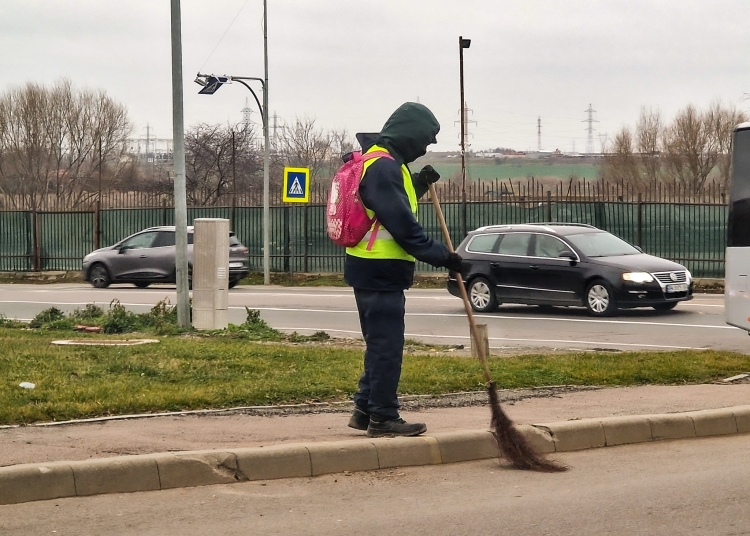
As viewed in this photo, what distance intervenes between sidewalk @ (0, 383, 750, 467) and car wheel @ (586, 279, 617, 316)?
8.49 m

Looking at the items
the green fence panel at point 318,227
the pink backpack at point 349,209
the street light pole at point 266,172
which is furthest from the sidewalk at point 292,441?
the street light pole at point 266,172

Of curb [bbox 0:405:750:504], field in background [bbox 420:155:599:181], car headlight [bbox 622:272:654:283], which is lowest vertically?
curb [bbox 0:405:750:504]

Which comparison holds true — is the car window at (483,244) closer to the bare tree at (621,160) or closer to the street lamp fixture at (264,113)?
the street lamp fixture at (264,113)

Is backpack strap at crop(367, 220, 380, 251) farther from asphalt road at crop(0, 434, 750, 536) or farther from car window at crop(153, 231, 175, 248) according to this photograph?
car window at crop(153, 231, 175, 248)

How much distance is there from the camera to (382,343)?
6.63 meters

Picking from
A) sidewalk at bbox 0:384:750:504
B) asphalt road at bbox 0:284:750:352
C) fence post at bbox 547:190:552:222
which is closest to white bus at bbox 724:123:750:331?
asphalt road at bbox 0:284:750:352

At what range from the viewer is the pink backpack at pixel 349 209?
6.55 meters

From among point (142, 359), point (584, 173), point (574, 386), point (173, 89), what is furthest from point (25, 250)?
point (584, 173)

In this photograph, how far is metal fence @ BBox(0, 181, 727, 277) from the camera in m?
25.7

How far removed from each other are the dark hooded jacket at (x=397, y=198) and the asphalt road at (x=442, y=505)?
1.20 m

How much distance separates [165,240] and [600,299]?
13418mm

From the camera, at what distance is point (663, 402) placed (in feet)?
27.7

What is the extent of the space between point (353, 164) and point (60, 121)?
53.8m

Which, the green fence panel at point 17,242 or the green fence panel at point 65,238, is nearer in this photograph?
the green fence panel at point 65,238
